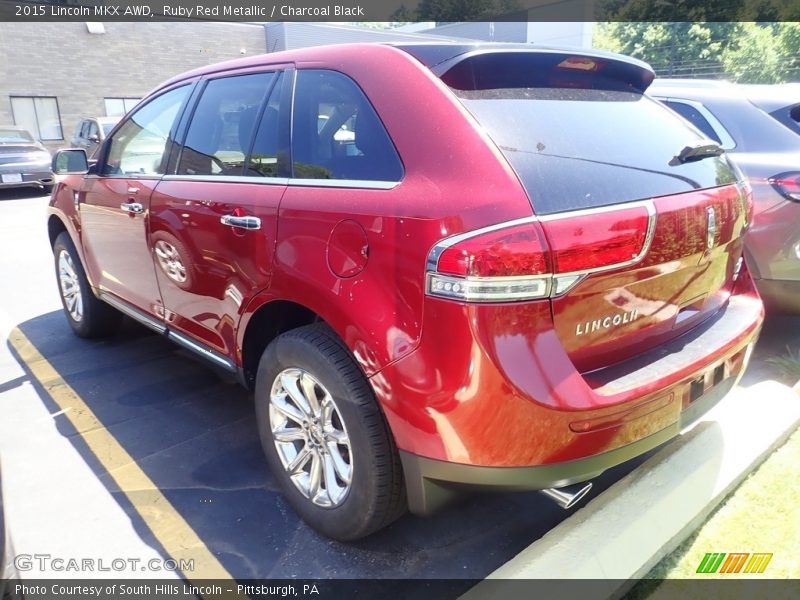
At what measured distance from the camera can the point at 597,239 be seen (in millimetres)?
1888

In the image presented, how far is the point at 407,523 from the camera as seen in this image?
8.64ft

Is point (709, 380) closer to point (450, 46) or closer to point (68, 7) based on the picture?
point (450, 46)

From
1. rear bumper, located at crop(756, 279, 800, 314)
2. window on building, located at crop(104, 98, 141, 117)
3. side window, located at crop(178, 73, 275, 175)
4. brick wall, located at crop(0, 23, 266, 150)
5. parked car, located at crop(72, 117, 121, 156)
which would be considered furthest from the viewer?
window on building, located at crop(104, 98, 141, 117)

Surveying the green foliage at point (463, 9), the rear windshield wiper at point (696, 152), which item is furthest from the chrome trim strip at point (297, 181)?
the green foliage at point (463, 9)

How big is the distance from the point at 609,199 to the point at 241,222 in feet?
4.82

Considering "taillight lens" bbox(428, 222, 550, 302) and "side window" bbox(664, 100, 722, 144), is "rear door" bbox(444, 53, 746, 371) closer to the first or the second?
"taillight lens" bbox(428, 222, 550, 302)

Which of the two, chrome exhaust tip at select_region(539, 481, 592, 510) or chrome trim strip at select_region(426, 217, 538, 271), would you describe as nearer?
chrome trim strip at select_region(426, 217, 538, 271)

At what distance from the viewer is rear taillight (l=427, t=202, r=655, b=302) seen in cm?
179

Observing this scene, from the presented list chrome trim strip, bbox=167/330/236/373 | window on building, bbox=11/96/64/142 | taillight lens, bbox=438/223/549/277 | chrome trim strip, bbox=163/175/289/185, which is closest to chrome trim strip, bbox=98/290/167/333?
chrome trim strip, bbox=167/330/236/373

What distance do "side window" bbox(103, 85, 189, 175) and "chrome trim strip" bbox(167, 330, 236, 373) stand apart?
0.90m

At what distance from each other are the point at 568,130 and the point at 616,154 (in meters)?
0.20

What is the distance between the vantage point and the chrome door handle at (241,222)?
99.2 inches

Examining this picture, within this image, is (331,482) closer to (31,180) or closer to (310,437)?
(310,437)

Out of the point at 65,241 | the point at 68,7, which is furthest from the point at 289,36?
the point at 65,241
